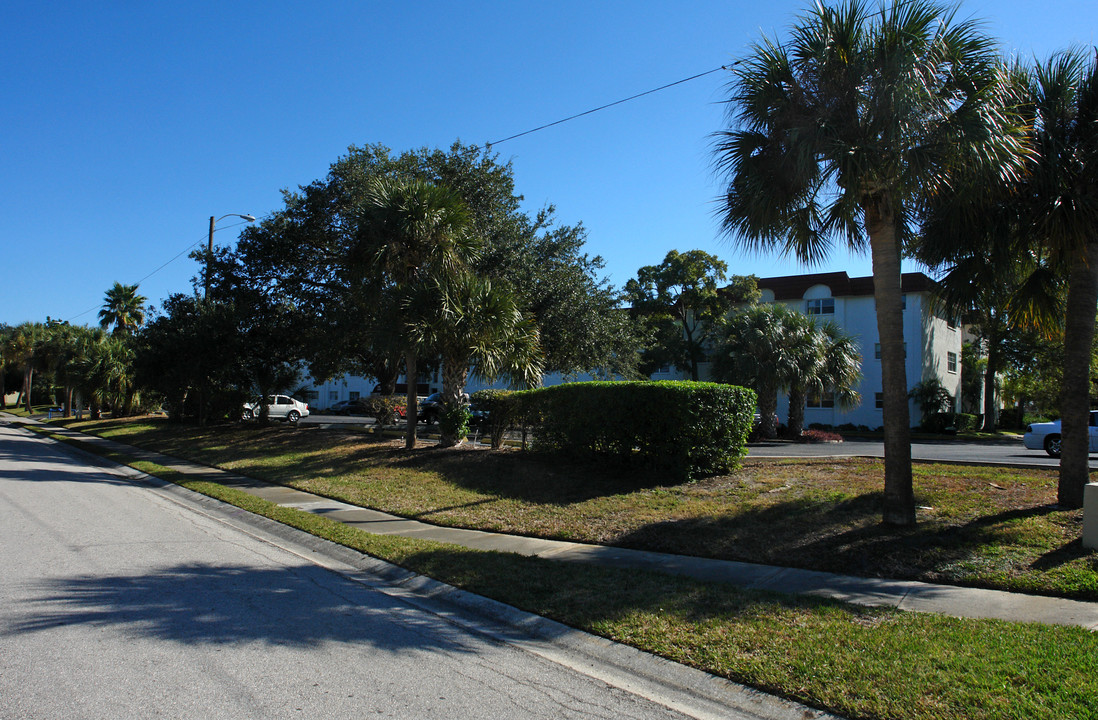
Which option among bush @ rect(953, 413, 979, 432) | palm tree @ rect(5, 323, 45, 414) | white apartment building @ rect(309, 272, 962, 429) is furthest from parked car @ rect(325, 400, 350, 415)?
bush @ rect(953, 413, 979, 432)

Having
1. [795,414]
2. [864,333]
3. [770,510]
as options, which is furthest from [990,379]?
[770,510]

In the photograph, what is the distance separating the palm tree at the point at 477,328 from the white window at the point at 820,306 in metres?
27.7

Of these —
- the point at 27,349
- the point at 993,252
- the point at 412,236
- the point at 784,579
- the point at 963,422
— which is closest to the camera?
the point at 784,579

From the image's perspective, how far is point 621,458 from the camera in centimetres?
1261

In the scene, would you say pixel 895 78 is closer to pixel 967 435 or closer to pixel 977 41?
pixel 977 41

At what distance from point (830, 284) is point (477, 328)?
29194 mm

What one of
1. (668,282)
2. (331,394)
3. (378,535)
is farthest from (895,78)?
(331,394)

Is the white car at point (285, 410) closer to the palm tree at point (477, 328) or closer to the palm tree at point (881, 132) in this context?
the palm tree at point (477, 328)

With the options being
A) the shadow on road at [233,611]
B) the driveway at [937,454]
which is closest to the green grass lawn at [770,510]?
the shadow on road at [233,611]

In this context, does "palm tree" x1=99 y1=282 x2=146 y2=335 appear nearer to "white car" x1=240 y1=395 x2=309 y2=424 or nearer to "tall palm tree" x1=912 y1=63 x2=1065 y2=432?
Answer: "white car" x1=240 y1=395 x2=309 y2=424

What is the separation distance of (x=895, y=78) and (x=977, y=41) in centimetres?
137

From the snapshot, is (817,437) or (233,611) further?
(817,437)

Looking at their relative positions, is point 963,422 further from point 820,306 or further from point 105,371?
point 105,371

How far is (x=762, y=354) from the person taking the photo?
27.9 metres
